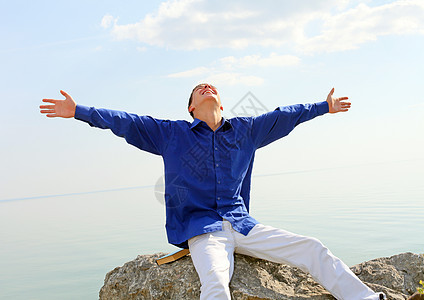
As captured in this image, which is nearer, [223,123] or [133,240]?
[223,123]

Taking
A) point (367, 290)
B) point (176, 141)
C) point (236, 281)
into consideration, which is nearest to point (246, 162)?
point (176, 141)

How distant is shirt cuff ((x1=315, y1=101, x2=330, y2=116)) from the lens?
4.39m

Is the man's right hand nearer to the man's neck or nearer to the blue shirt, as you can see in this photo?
the blue shirt

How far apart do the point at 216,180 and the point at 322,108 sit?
138 centimetres

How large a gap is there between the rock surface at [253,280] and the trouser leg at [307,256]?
0.56ft

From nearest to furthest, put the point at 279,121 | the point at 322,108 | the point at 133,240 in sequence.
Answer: the point at 279,121, the point at 322,108, the point at 133,240

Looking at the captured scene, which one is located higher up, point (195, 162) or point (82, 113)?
point (82, 113)

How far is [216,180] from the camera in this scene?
3898mm

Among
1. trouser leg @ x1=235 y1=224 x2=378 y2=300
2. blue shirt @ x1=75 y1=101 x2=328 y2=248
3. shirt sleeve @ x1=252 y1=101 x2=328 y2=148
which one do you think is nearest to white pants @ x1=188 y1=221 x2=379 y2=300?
trouser leg @ x1=235 y1=224 x2=378 y2=300

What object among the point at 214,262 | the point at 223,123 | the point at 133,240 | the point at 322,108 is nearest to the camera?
the point at 214,262

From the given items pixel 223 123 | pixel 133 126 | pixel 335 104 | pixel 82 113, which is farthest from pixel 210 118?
pixel 335 104

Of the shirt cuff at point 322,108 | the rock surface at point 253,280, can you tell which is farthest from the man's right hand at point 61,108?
the shirt cuff at point 322,108

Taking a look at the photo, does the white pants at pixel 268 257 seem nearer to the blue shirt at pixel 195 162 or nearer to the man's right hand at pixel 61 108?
the blue shirt at pixel 195 162

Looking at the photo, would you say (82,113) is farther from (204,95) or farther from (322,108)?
(322,108)
